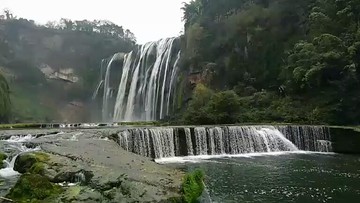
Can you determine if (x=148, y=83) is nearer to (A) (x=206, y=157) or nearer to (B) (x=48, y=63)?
(A) (x=206, y=157)

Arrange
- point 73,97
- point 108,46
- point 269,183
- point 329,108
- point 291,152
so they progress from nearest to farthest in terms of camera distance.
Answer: point 269,183
point 291,152
point 329,108
point 73,97
point 108,46

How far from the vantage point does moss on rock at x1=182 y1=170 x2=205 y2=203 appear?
22.4 ft

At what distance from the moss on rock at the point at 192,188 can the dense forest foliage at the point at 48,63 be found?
1702 inches

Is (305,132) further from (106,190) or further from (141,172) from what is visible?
(106,190)

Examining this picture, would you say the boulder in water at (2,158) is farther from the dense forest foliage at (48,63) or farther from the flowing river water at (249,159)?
the dense forest foliage at (48,63)

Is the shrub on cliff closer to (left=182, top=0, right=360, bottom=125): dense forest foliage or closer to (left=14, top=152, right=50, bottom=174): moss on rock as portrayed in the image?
(left=182, top=0, right=360, bottom=125): dense forest foliage

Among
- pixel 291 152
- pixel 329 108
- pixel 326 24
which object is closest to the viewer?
pixel 291 152

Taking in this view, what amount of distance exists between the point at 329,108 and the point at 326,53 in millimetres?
3323

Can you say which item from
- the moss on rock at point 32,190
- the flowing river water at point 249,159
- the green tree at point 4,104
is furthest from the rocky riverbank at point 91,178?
the green tree at point 4,104

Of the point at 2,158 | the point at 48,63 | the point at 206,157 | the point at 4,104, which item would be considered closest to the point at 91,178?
the point at 2,158

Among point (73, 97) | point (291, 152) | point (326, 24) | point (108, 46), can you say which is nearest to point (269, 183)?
point (291, 152)

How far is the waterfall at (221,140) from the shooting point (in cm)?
1700

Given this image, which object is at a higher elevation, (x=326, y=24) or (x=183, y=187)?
(x=326, y=24)

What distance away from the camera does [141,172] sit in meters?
8.68
